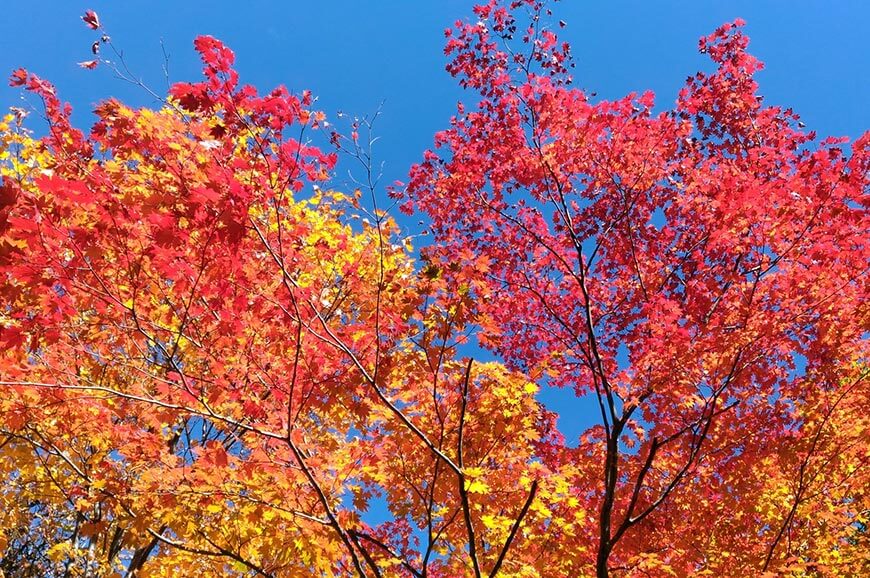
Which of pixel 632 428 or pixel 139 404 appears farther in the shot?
pixel 632 428

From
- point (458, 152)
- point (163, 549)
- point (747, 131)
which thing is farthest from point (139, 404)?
point (747, 131)

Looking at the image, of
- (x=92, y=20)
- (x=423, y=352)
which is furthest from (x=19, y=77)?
(x=423, y=352)

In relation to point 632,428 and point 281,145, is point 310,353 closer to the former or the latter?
point 281,145

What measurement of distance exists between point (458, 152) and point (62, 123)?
20.1 ft

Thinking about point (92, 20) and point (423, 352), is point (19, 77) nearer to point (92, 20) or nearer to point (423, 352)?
point (92, 20)

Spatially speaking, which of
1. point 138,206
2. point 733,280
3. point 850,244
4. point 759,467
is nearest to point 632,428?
point 759,467

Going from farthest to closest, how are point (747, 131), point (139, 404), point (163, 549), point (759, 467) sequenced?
point (747, 131), point (163, 549), point (759, 467), point (139, 404)

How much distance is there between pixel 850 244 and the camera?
669 centimetres

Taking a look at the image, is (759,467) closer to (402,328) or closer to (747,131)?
(402,328)

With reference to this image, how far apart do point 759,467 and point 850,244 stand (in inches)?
133

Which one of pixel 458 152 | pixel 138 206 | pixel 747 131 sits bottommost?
pixel 138 206

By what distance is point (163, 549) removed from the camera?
31.5 feet

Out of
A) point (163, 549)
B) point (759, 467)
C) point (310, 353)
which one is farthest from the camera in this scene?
point (163, 549)

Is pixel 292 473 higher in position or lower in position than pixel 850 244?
lower
